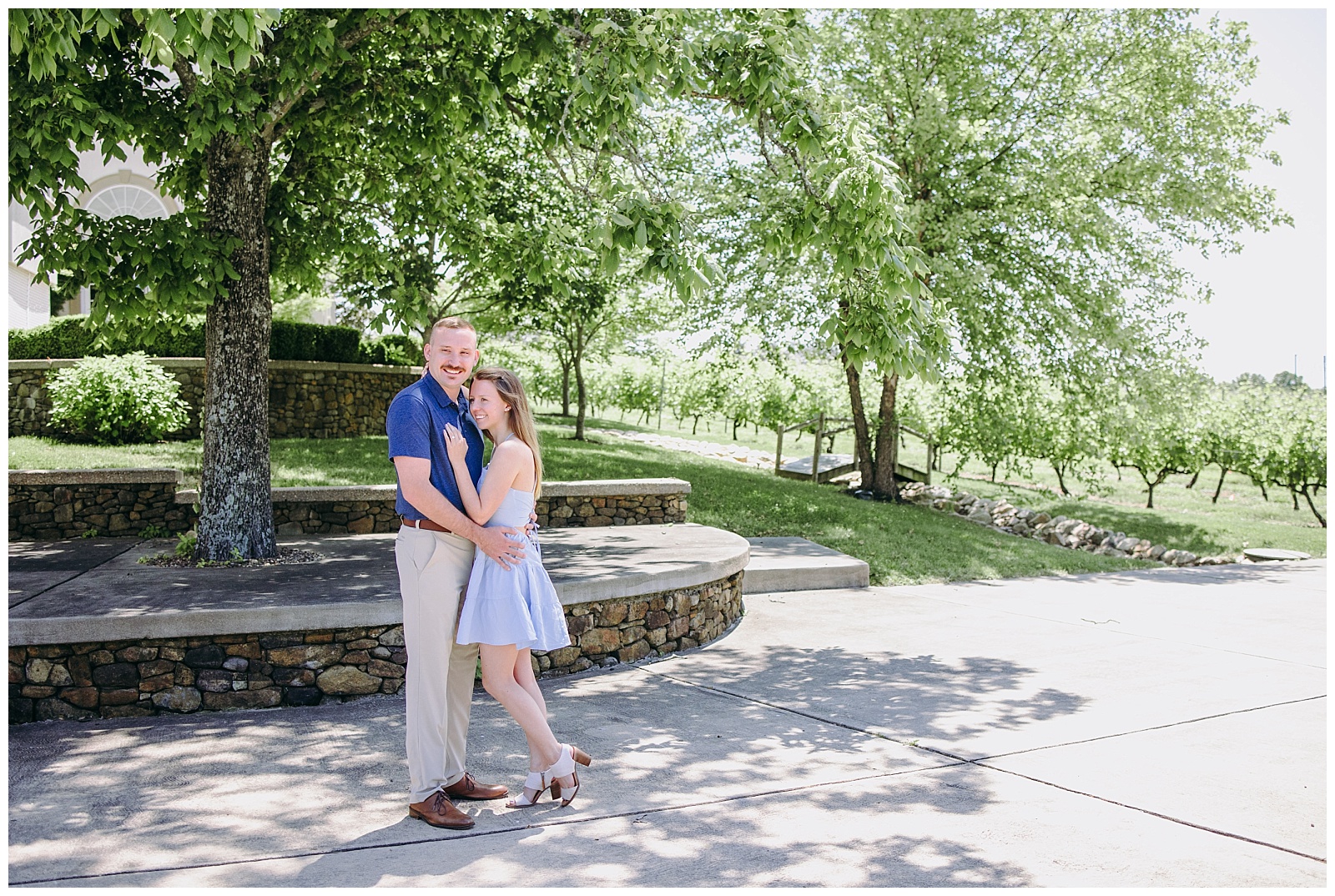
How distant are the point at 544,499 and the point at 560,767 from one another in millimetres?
6205

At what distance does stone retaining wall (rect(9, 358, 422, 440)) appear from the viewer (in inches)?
559

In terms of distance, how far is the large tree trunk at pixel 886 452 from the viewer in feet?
58.0

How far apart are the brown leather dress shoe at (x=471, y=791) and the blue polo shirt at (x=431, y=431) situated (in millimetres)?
1147

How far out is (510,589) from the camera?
408 cm

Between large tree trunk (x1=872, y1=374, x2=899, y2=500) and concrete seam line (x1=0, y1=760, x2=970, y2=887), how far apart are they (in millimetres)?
13223

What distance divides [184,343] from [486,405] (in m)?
13.2

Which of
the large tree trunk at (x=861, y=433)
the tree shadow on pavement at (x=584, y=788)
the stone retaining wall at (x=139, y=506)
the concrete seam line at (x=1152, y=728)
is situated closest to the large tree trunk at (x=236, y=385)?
the stone retaining wall at (x=139, y=506)

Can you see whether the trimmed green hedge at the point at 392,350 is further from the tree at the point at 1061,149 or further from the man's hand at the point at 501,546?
the man's hand at the point at 501,546

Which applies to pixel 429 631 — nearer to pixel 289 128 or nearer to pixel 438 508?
pixel 438 508

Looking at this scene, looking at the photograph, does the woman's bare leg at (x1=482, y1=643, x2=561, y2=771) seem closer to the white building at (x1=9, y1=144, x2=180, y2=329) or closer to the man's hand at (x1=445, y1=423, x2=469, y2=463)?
the man's hand at (x1=445, y1=423, x2=469, y2=463)

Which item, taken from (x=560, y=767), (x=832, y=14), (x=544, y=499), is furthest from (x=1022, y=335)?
(x=560, y=767)

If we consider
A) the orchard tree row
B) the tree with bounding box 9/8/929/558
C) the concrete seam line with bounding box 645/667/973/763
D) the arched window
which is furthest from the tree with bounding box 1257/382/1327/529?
the arched window

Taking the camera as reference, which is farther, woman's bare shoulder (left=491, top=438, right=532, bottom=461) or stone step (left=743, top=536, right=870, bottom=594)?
stone step (left=743, top=536, right=870, bottom=594)

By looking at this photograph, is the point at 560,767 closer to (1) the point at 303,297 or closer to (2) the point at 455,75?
(2) the point at 455,75
